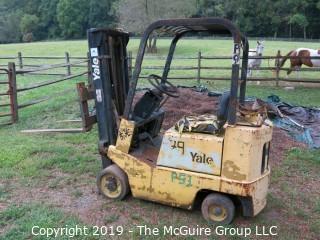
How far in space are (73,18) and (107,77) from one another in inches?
2849

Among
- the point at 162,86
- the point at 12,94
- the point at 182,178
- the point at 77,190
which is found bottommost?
the point at 77,190

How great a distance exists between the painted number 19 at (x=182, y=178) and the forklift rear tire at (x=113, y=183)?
0.61m

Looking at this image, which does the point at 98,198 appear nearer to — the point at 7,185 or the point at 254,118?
the point at 7,185

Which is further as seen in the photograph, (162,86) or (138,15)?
(138,15)

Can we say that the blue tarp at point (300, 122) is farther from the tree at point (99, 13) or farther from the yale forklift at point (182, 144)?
the tree at point (99, 13)

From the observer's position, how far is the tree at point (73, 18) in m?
72.5

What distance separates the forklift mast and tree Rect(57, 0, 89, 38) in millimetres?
69711

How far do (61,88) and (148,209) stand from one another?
9.40 metres

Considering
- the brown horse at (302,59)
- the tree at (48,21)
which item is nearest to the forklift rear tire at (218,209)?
the brown horse at (302,59)

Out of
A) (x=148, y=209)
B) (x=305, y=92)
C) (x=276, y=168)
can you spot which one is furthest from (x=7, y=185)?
(x=305, y=92)

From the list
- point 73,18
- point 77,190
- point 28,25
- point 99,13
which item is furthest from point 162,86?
point 28,25

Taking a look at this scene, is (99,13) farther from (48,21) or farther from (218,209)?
(218,209)

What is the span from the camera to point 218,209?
4074 millimetres

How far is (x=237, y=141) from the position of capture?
3.81 metres
